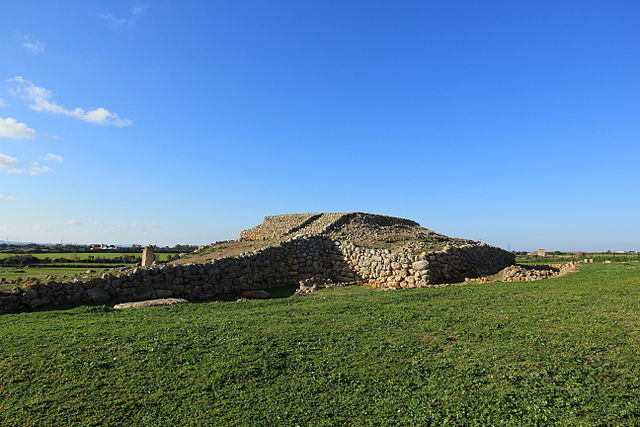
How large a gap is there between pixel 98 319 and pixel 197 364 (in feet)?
15.9

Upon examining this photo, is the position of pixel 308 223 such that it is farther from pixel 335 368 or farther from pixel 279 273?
pixel 335 368

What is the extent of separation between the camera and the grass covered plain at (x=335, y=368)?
4.77 m

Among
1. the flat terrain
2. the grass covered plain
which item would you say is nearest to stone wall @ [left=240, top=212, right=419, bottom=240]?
the flat terrain

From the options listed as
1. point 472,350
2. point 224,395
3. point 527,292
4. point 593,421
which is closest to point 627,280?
point 527,292

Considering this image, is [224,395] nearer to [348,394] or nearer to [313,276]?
[348,394]

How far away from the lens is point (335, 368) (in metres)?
5.98

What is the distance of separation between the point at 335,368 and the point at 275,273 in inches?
529

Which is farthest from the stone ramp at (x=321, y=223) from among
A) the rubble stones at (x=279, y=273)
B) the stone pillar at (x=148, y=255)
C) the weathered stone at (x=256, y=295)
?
the weathered stone at (x=256, y=295)

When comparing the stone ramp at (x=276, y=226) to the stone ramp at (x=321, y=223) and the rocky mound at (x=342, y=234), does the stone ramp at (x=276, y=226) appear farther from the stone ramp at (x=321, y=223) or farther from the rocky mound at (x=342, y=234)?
the stone ramp at (x=321, y=223)

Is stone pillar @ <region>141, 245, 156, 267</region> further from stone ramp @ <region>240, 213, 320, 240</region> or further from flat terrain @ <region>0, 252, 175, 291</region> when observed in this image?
stone ramp @ <region>240, 213, 320, 240</region>

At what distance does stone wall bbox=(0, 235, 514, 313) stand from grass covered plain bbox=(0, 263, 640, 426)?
3.55m

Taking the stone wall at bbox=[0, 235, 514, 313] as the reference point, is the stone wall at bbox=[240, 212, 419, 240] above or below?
above

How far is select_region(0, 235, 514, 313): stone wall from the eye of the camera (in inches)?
510

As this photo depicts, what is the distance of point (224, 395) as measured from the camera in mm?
5262
